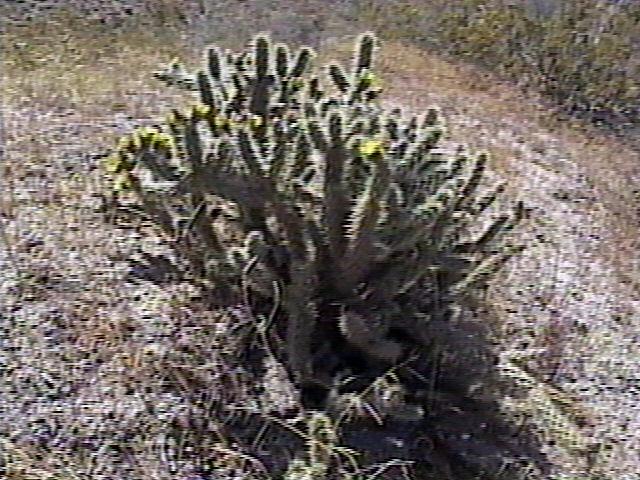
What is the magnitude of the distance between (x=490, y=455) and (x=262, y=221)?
1178mm

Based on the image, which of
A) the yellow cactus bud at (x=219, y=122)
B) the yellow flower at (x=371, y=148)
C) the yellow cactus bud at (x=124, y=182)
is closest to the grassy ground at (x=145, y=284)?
the yellow cactus bud at (x=124, y=182)

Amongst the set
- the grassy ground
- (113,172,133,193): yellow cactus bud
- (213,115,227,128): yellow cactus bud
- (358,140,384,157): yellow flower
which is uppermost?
(358,140,384,157): yellow flower

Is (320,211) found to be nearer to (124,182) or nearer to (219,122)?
(219,122)

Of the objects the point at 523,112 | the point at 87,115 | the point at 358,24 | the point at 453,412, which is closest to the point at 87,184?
the point at 87,115

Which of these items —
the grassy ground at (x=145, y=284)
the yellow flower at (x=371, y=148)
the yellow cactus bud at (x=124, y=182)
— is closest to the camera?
the yellow flower at (x=371, y=148)

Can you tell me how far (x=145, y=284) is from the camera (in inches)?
169

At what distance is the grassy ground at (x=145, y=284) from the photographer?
3834 mm

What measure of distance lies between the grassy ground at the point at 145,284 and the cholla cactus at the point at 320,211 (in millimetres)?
286

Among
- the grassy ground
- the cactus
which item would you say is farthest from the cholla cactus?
the grassy ground

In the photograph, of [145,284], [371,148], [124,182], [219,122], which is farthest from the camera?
[145,284]

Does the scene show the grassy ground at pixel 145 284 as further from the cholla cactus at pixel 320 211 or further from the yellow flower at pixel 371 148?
the yellow flower at pixel 371 148

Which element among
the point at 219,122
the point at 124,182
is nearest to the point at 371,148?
the point at 219,122

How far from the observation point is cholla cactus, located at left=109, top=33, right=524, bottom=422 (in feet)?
12.6

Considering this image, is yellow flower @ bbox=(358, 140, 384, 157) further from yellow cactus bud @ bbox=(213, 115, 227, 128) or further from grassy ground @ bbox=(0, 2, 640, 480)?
grassy ground @ bbox=(0, 2, 640, 480)
